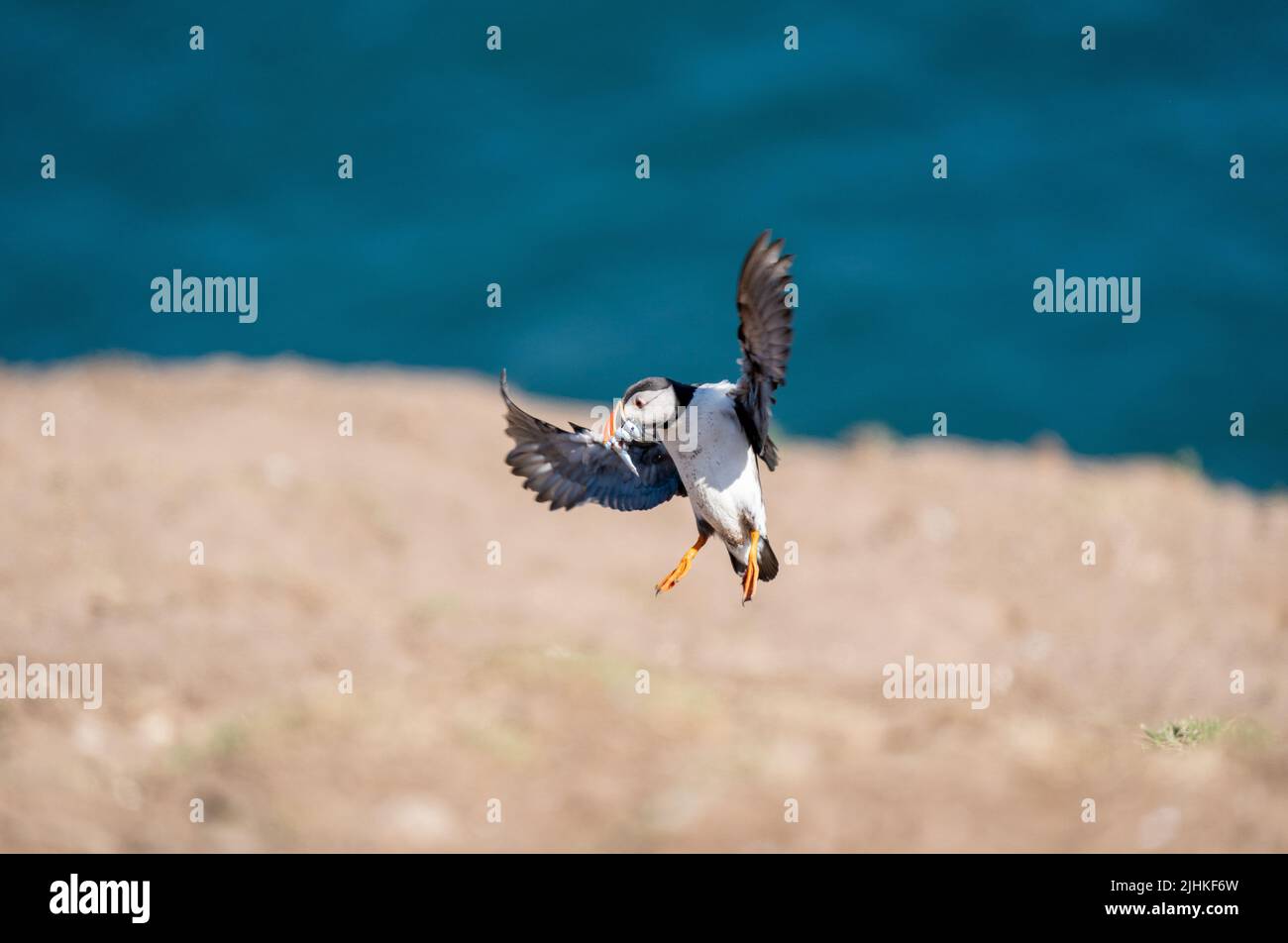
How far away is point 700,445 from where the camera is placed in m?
A: 7.30

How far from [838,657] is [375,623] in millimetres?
3205

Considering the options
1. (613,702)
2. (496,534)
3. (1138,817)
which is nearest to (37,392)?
(496,534)

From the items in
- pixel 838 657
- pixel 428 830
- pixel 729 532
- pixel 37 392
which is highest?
pixel 37 392

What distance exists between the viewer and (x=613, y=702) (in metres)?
9.69

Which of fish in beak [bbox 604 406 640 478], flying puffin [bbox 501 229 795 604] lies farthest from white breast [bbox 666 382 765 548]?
fish in beak [bbox 604 406 640 478]

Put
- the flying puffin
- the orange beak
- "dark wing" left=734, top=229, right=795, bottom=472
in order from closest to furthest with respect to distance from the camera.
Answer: "dark wing" left=734, top=229, right=795, bottom=472 → the flying puffin → the orange beak

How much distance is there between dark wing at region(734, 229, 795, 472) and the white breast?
1.30ft

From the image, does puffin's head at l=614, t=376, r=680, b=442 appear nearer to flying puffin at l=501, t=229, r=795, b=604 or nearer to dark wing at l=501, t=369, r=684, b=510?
flying puffin at l=501, t=229, r=795, b=604

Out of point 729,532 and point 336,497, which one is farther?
point 336,497

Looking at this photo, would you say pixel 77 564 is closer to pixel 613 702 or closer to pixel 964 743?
pixel 613 702

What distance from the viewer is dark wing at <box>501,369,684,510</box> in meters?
7.70

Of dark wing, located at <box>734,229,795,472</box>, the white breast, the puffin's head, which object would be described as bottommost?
the white breast

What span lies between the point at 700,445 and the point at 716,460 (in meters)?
0.10

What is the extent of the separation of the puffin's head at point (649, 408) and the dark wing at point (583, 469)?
39cm
